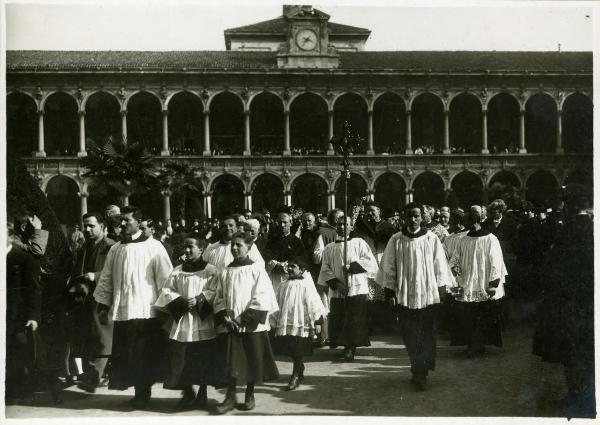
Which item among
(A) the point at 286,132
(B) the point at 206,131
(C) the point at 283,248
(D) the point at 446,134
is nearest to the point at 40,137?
(B) the point at 206,131

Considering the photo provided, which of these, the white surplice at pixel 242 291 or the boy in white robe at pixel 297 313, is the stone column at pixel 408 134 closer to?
the boy in white robe at pixel 297 313

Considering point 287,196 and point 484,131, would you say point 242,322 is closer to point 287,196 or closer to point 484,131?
point 287,196

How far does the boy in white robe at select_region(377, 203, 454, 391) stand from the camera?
707 cm

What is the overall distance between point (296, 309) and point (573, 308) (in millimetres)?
2841

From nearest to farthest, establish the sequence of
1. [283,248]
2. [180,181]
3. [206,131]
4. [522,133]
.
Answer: [283,248], [180,181], [206,131], [522,133]

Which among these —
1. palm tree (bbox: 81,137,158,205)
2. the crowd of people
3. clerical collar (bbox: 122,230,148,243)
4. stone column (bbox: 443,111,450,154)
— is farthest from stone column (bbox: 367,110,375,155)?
clerical collar (bbox: 122,230,148,243)

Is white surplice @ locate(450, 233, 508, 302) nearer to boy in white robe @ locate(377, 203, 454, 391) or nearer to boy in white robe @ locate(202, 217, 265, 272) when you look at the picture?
boy in white robe @ locate(377, 203, 454, 391)

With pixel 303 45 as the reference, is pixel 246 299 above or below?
below

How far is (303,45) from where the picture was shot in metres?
33.8

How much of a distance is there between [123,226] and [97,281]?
84 centimetres

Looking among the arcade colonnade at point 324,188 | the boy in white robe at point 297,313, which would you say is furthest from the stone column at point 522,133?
the boy in white robe at point 297,313

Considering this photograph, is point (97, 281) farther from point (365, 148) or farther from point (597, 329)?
point (365, 148)

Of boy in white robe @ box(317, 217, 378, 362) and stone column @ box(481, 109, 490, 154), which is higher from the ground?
stone column @ box(481, 109, 490, 154)

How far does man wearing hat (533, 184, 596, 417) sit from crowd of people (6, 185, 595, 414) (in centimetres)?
1
